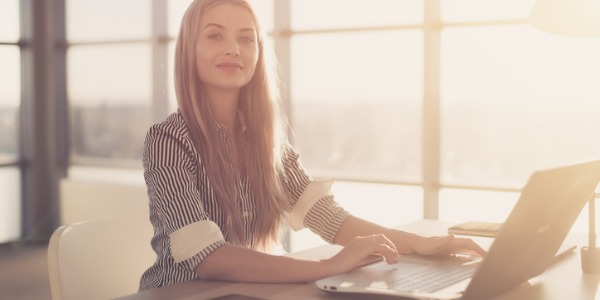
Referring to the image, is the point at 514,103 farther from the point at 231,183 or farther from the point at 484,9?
the point at 231,183

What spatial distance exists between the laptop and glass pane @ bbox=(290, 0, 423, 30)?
334cm

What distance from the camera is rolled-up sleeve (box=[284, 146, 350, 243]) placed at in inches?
85.2

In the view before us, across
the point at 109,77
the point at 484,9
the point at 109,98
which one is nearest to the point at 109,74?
the point at 109,77

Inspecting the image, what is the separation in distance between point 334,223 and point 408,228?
1.13 ft

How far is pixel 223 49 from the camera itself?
6.55 feet

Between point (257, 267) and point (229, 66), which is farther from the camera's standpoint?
point (229, 66)

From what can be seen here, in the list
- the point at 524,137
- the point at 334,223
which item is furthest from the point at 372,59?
the point at 334,223

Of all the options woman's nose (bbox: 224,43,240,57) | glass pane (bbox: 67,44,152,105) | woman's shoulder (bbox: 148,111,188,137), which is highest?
glass pane (bbox: 67,44,152,105)

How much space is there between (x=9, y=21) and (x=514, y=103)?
14.1 ft

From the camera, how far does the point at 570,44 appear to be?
4484mm

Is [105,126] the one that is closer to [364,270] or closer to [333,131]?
[333,131]

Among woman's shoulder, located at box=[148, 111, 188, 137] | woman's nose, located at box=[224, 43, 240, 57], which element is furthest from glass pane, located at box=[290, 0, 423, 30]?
woman's shoulder, located at box=[148, 111, 188, 137]

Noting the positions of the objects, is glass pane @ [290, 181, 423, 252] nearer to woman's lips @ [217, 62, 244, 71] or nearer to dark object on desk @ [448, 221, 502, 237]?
dark object on desk @ [448, 221, 502, 237]

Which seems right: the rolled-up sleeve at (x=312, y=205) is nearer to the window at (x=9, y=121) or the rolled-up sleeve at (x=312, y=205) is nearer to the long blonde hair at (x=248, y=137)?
the long blonde hair at (x=248, y=137)
